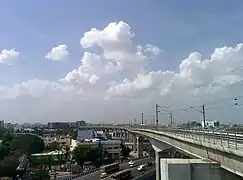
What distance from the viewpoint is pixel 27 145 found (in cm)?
9350

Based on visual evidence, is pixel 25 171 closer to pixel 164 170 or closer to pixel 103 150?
pixel 103 150

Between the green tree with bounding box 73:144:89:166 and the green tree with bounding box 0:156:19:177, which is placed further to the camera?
the green tree with bounding box 73:144:89:166

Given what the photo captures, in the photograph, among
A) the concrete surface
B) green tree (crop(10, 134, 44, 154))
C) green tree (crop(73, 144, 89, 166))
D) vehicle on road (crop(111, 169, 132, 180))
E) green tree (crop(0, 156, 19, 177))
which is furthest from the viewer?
green tree (crop(10, 134, 44, 154))

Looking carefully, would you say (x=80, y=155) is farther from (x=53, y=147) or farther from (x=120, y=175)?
(x=53, y=147)

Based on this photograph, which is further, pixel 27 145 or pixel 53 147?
pixel 53 147

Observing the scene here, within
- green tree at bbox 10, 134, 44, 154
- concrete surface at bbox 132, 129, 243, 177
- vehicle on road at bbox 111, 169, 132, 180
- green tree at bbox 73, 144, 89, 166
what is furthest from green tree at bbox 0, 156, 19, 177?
concrete surface at bbox 132, 129, 243, 177

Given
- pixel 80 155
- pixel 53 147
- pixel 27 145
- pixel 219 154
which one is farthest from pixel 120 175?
pixel 53 147

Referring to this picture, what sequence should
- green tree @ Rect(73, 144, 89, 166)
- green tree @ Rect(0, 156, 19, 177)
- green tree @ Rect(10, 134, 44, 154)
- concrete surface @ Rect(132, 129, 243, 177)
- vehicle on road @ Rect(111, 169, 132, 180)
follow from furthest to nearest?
green tree @ Rect(10, 134, 44, 154), green tree @ Rect(73, 144, 89, 166), green tree @ Rect(0, 156, 19, 177), vehicle on road @ Rect(111, 169, 132, 180), concrete surface @ Rect(132, 129, 243, 177)

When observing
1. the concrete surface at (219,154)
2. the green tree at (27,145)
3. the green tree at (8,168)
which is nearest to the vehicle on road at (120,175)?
the green tree at (8,168)

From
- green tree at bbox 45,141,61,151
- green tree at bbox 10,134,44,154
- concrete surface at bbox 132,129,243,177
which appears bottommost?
green tree at bbox 45,141,61,151

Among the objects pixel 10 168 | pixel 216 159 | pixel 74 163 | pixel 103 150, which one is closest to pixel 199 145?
pixel 216 159

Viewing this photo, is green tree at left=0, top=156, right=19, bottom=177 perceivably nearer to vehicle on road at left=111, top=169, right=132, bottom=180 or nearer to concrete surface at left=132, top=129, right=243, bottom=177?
vehicle on road at left=111, top=169, right=132, bottom=180

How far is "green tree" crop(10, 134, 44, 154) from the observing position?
90325mm

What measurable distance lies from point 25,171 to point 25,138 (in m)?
32.7
